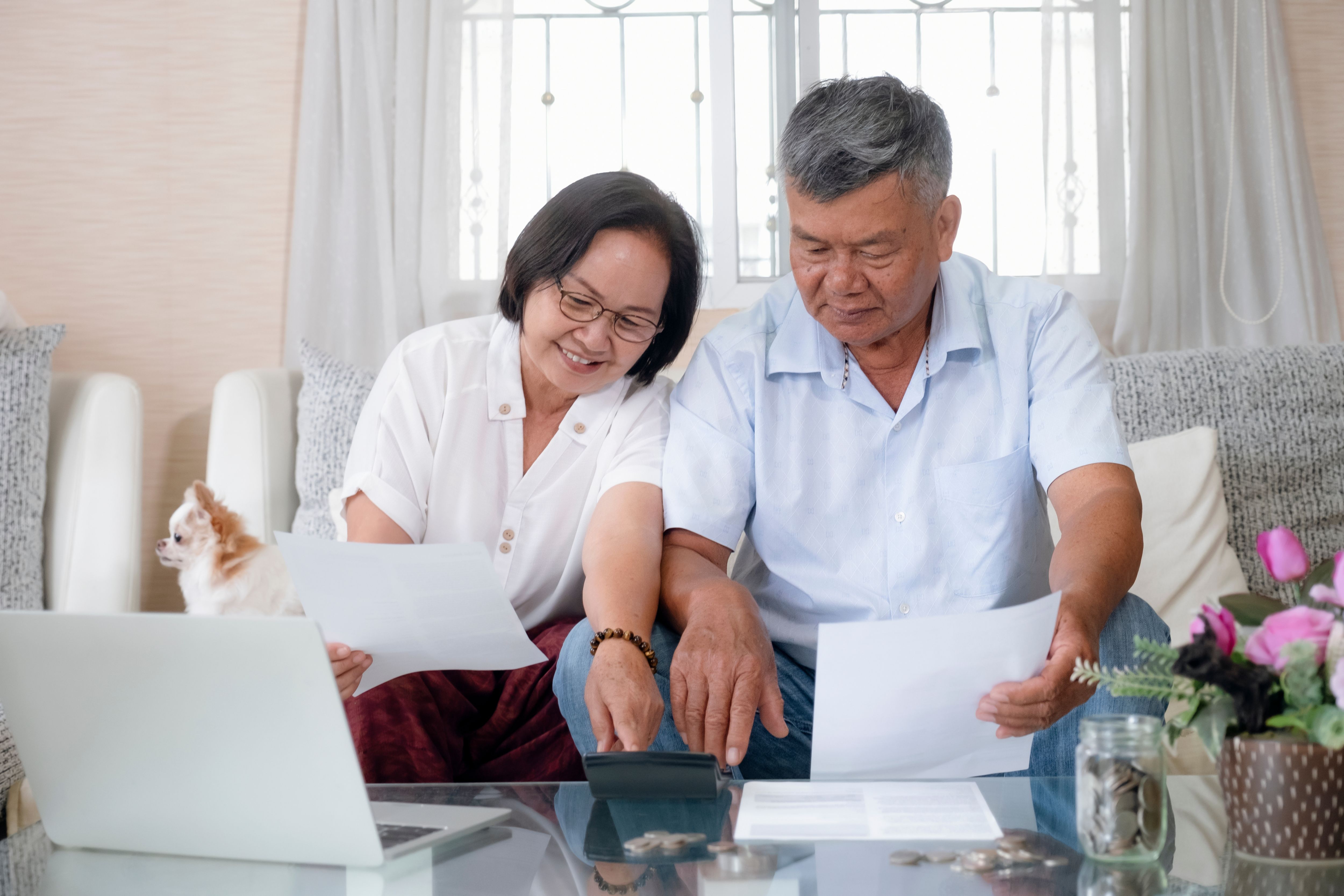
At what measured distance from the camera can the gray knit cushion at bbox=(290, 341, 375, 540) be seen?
1927mm

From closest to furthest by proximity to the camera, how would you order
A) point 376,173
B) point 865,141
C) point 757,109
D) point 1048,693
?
point 1048,693
point 865,141
point 376,173
point 757,109

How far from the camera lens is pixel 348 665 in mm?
1063

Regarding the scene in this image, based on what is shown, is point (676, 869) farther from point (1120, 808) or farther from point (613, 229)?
point (613, 229)

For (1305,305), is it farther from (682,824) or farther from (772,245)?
(682,824)

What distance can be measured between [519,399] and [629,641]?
1.56 feet

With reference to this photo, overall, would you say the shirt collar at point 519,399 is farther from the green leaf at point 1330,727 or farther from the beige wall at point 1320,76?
the beige wall at point 1320,76

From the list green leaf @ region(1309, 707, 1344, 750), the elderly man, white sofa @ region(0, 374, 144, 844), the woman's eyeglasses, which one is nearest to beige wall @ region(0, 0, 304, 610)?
white sofa @ region(0, 374, 144, 844)

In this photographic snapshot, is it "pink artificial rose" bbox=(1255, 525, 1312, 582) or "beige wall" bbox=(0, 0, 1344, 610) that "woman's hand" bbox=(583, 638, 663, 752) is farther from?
"beige wall" bbox=(0, 0, 1344, 610)

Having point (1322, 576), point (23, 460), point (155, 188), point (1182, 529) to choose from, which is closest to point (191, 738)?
point (1322, 576)

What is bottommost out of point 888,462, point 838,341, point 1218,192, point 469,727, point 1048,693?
point 469,727

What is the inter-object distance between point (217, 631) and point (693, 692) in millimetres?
488

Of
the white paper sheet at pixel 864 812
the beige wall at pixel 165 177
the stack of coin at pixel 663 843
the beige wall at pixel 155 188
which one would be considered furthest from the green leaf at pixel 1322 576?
the beige wall at pixel 155 188

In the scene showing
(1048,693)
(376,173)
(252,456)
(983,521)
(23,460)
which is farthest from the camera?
(376,173)

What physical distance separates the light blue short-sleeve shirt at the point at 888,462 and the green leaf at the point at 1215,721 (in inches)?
23.2
